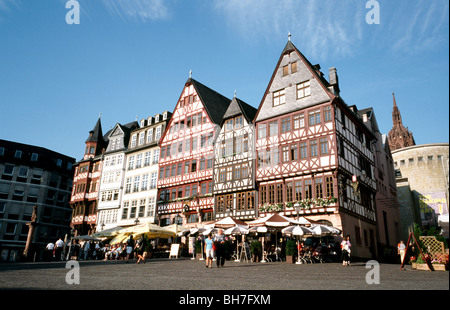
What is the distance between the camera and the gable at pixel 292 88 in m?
27.9

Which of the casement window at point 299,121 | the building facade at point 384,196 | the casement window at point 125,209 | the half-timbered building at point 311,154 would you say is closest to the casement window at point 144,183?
the casement window at point 125,209

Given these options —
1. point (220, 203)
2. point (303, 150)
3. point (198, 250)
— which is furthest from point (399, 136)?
Result: point (198, 250)

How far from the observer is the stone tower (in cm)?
9950

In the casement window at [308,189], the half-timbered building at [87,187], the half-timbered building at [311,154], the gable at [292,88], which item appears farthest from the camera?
the half-timbered building at [87,187]

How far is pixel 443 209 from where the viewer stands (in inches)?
2159

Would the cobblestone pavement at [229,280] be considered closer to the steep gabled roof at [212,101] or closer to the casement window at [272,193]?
the casement window at [272,193]

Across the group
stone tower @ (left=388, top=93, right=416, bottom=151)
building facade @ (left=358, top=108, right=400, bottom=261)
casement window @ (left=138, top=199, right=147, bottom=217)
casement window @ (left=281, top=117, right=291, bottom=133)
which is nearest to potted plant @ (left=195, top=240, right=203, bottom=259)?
casement window @ (left=281, top=117, right=291, bottom=133)

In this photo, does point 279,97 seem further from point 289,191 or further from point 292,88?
point 289,191

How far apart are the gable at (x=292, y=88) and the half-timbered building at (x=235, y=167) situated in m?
2.19
